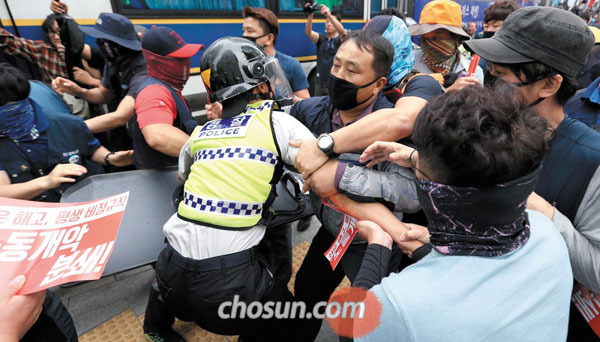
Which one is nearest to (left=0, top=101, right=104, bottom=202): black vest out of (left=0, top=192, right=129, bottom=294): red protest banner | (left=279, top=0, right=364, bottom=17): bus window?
(left=0, top=192, right=129, bottom=294): red protest banner

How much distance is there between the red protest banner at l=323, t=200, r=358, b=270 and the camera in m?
1.40

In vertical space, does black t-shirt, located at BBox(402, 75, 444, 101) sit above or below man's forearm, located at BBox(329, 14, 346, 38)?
below

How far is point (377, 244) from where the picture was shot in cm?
119

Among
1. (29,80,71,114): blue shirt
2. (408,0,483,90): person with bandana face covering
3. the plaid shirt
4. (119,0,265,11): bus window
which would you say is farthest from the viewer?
(119,0,265,11): bus window

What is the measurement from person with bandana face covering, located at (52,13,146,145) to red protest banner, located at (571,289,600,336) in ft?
9.61

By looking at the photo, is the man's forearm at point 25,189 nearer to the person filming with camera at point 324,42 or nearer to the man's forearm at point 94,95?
the man's forearm at point 94,95

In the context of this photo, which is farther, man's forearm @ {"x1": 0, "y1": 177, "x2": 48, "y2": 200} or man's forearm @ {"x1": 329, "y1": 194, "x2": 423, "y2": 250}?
man's forearm @ {"x1": 0, "y1": 177, "x2": 48, "y2": 200}

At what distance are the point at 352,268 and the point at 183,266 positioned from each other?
32.4 inches

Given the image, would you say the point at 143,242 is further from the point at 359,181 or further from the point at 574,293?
the point at 574,293

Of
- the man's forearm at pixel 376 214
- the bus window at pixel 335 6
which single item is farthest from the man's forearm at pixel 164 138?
the bus window at pixel 335 6

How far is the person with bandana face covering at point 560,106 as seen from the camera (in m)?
1.10

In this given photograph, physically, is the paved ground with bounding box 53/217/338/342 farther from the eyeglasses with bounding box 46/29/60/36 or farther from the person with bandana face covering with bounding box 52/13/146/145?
the eyeglasses with bounding box 46/29/60/36

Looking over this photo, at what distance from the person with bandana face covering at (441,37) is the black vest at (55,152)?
262 centimetres

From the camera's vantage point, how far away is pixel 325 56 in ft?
15.9
